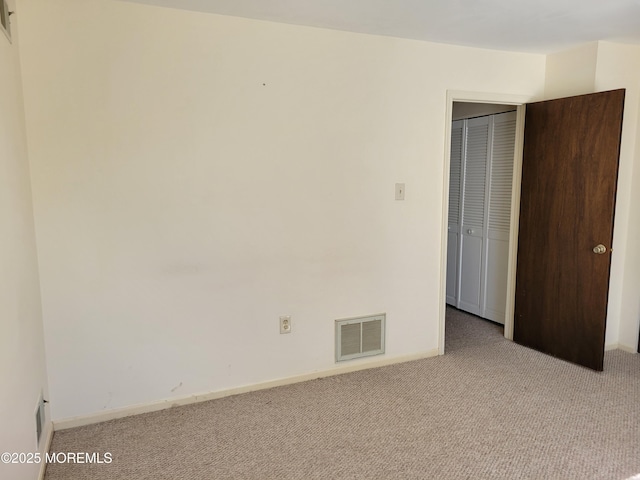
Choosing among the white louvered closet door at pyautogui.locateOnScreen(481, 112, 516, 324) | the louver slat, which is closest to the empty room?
the white louvered closet door at pyautogui.locateOnScreen(481, 112, 516, 324)

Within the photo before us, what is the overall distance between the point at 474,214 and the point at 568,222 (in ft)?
3.61

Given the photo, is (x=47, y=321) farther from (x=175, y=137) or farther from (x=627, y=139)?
(x=627, y=139)

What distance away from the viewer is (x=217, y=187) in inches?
102

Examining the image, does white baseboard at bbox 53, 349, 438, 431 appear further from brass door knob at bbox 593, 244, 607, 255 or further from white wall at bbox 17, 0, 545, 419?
brass door knob at bbox 593, 244, 607, 255

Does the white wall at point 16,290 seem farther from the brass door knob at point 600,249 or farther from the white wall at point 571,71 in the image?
the white wall at point 571,71

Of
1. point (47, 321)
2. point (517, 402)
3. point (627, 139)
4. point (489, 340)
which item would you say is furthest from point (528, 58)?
point (47, 321)

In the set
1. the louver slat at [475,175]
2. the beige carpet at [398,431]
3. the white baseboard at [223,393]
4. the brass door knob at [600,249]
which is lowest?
the beige carpet at [398,431]

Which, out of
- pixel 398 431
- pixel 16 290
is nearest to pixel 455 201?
pixel 398 431

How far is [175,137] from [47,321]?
122 cm

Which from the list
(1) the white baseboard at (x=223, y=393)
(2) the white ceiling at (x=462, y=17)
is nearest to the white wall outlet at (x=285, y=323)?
(1) the white baseboard at (x=223, y=393)

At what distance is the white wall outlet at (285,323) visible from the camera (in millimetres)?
2859

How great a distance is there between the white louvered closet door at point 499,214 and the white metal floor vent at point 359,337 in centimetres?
147

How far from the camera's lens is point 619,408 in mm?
2574

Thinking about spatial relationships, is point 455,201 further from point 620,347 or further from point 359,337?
point 359,337
